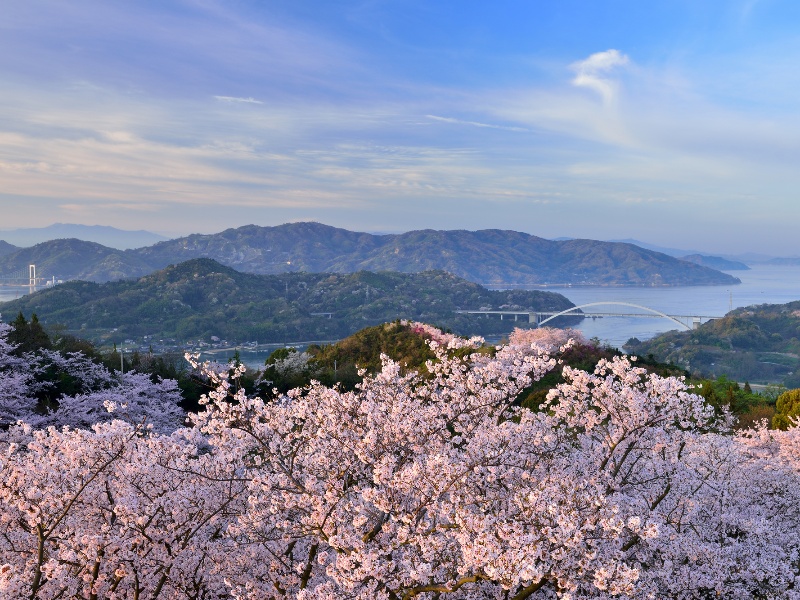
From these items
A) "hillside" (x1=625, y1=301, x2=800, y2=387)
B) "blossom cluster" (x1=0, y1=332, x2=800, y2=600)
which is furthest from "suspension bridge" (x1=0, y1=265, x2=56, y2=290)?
"blossom cluster" (x1=0, y1=332, x2=800, y2=600)

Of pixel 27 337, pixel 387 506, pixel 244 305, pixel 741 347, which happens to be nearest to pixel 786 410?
pixel 387 506

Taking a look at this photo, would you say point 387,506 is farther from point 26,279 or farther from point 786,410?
point 26,279

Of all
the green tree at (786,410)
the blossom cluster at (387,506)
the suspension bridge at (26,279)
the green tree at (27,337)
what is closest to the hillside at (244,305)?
the green tree at (27,337)

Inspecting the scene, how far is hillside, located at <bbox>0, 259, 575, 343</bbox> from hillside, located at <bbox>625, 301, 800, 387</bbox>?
30.7 metres

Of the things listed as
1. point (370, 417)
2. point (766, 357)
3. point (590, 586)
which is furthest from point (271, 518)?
point (766, 357)

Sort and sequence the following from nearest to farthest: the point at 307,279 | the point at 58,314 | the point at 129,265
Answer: the point at 58,314, the point at 307,279, the point at 129,265

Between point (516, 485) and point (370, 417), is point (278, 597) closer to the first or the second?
point (370, 417)

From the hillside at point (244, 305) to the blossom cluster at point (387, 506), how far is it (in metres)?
80.4

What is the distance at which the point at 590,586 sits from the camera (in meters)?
6.62

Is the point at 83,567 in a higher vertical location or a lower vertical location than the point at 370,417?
lower

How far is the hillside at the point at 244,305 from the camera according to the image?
314 feet

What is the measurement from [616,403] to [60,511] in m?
7.27

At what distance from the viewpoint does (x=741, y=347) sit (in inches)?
3607

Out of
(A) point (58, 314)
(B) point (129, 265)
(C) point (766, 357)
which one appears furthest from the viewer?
(B) point (129, 265)
